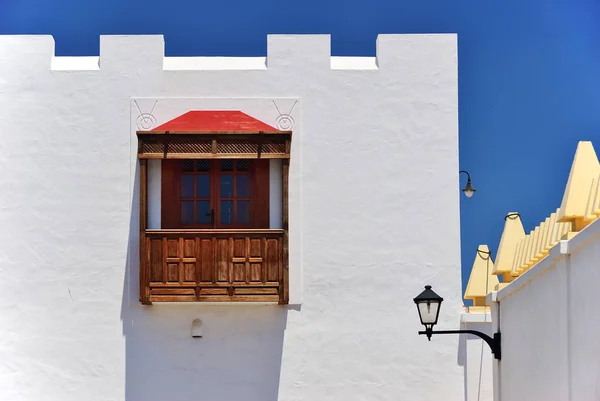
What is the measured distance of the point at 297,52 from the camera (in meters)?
15.2

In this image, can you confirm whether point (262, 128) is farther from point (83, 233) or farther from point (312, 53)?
point (83, 233)

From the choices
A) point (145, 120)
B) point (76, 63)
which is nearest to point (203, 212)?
point (145, 120)

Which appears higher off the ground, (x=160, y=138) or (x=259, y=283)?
(x=160, y=138)

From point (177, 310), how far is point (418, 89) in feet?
14.2

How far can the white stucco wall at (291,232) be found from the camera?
14766mm

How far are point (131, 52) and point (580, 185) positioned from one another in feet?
27.2

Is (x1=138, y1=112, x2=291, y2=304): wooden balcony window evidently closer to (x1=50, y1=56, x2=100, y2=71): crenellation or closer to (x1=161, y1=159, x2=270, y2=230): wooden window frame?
(x1=161, y1=159, x2=270, y2=230): wooden window frame

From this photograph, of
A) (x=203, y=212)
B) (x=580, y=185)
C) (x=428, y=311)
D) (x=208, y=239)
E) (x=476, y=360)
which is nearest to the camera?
(x=580, y=185)

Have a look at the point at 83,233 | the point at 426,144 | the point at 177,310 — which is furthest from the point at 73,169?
the point at 426,144

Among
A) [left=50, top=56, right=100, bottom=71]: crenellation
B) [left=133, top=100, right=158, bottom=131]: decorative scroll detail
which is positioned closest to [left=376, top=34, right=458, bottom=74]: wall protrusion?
[left=133, top=100, right=158, bottom=131]: decorative scroll detail

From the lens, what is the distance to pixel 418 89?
1525 centimetres

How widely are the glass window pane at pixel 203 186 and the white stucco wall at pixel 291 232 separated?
0.86m

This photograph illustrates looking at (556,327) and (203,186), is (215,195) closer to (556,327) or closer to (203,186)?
(203,186)

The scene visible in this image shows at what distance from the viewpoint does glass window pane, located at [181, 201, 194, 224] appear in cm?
1495
